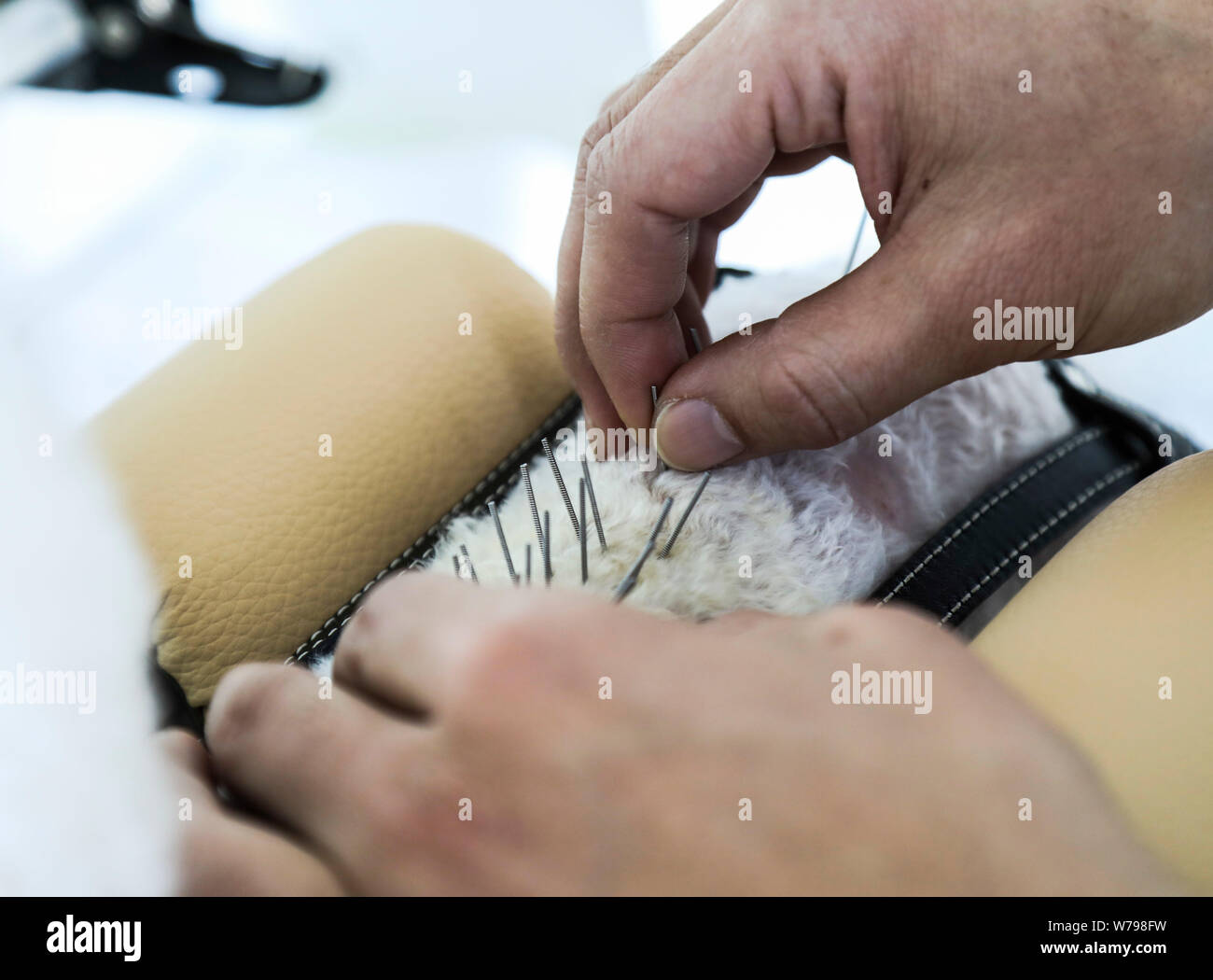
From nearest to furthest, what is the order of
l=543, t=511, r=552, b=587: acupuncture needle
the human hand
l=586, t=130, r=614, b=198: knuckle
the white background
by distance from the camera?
the human hand
l=543, t=511, r=552, b=587: acupuncture needle
l=586, t=130, r=614, b=198: knuckle
the white background

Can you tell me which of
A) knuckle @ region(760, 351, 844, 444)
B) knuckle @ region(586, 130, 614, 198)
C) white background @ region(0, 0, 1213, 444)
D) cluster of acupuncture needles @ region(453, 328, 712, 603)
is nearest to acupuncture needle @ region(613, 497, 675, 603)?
cluster of acupuncture needles @ region(453, 328, 712, 603)

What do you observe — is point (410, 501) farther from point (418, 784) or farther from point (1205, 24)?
point (1205, 24)

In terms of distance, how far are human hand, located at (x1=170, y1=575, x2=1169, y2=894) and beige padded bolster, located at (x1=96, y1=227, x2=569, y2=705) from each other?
0.75 ft

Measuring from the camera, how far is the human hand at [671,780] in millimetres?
361

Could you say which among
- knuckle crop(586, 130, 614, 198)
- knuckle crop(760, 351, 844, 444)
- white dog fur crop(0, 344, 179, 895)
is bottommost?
white dog fur crop(0, 344, 179, 895)

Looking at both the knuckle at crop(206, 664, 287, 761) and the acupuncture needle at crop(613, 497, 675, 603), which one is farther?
the acupuncture needle at crop(613, 497, 675, 603)

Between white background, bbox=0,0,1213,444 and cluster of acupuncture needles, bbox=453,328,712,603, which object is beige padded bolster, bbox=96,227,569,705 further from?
white background, bbox=0,0,1213,444

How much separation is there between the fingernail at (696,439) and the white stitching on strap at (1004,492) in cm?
15

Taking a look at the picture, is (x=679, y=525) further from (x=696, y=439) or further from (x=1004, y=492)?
(x=1004, y=492)

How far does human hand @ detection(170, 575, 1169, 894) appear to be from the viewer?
36 centimetres

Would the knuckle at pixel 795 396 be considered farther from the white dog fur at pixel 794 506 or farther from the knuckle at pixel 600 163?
the knuckle at pixel 600 163

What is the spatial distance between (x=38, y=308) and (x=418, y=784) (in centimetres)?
148

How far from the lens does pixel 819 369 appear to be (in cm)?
64

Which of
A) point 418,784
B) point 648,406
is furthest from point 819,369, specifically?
point 418,784
